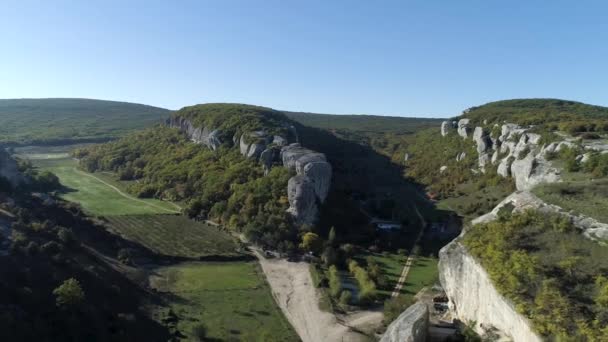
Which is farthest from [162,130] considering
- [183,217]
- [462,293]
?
[462,293]

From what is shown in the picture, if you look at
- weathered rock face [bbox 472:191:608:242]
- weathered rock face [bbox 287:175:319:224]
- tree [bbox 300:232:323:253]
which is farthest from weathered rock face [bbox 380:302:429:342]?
weathered rock face [bbox 287:175:319:224]

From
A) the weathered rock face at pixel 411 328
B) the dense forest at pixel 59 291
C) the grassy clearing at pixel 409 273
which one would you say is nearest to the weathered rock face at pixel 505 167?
the grassy clearing at pixel 409 273

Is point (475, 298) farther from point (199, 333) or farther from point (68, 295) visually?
point (68, 295)

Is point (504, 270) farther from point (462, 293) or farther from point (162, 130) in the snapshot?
point (162, 130)

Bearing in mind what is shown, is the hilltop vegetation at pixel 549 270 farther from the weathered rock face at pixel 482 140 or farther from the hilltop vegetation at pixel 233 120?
the hilltop vegetation at pixel 233 120

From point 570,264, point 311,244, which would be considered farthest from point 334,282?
point 570,264
